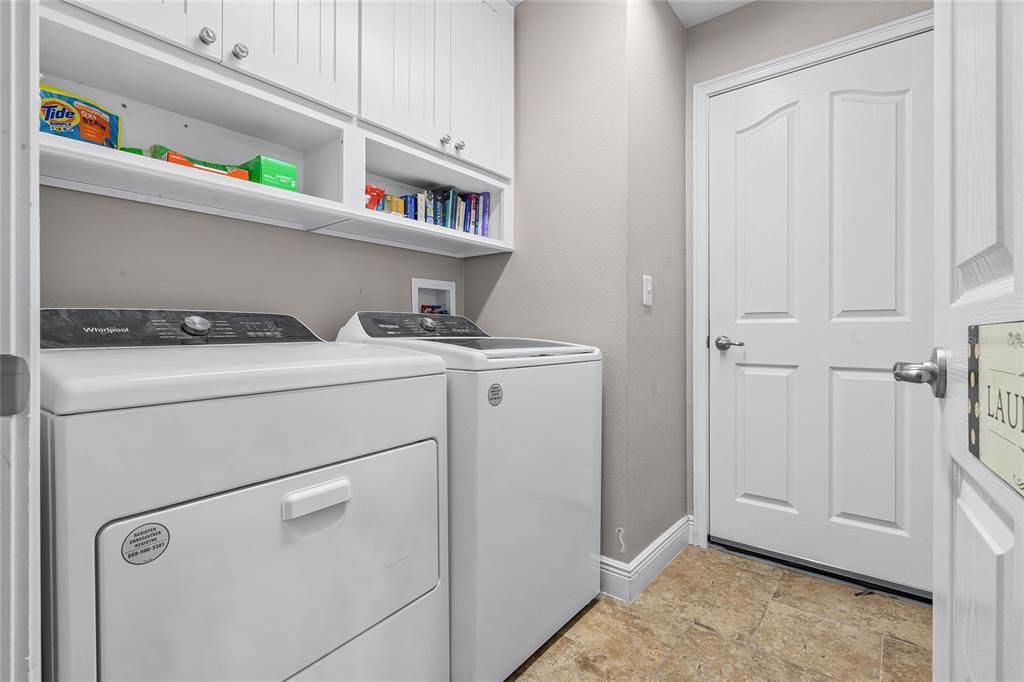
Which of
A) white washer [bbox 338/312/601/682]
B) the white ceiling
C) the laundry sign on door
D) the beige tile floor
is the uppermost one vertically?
the white ceiling

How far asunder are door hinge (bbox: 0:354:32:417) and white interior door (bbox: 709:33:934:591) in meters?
2.25

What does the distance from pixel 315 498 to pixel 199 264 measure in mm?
922

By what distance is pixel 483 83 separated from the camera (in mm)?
1957

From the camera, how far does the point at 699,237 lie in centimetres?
226

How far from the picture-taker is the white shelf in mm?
1072

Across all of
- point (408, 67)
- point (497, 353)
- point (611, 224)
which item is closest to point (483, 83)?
point (408, 67)

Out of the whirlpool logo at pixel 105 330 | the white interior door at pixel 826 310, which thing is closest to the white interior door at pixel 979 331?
the white interior door at pixel 826 310

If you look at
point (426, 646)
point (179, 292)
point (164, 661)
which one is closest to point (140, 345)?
point (179, 292)

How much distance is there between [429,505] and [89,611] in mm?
642

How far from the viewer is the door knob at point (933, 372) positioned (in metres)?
0.69

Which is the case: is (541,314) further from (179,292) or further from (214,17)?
(214,17)

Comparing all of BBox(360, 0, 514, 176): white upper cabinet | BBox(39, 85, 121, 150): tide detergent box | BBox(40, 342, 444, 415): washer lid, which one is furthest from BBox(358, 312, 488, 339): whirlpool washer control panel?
BBox(39, 85, 121, 150): tide detergent box

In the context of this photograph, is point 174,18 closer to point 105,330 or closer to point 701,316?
point 105,330

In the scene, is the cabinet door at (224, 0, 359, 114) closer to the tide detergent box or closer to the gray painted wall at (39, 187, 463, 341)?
the tide detergent box
